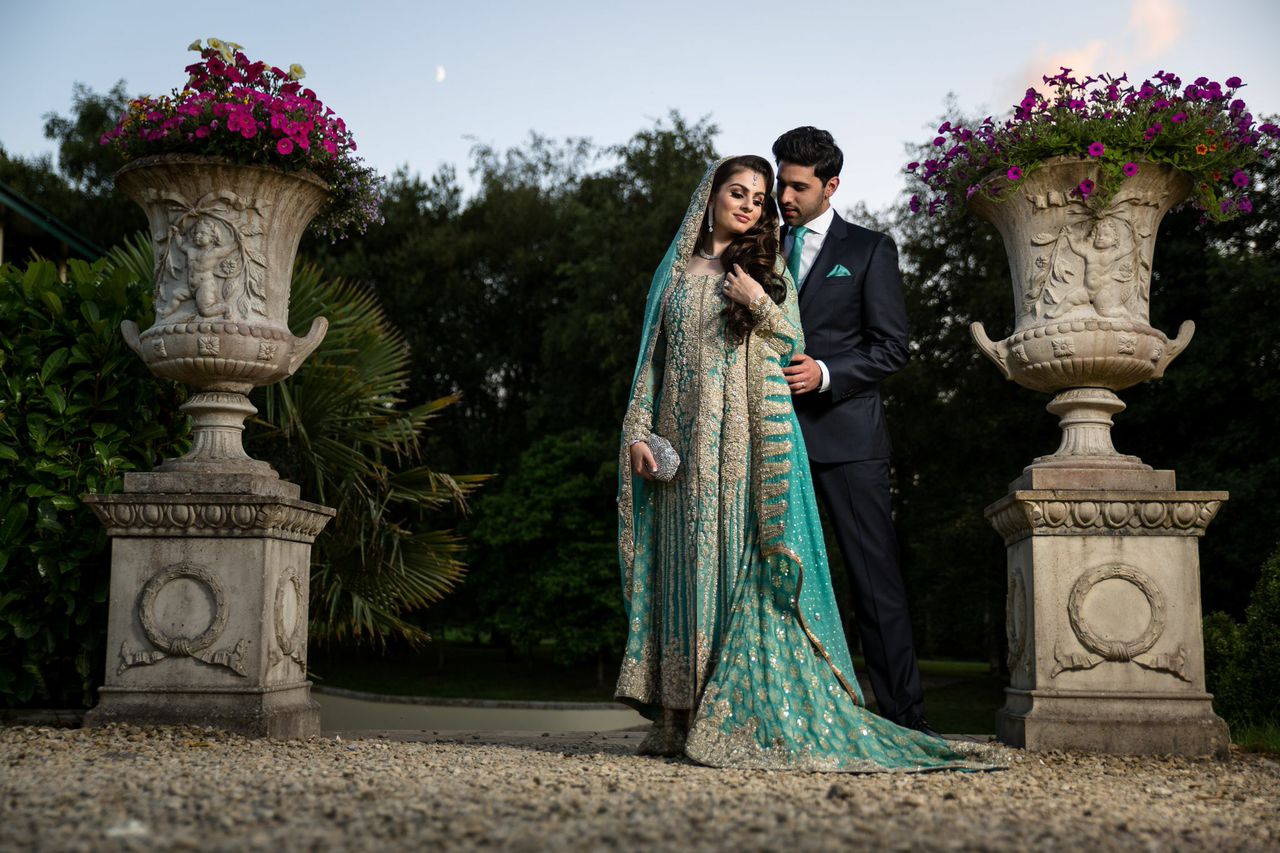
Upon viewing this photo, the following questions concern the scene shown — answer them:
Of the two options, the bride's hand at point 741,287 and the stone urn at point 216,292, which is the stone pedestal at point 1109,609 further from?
the stone urn at point 216,292

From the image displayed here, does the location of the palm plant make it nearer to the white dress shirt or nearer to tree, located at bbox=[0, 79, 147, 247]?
the white dress shirt

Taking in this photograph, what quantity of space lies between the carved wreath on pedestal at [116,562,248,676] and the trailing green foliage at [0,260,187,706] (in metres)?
0.50

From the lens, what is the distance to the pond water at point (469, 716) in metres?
13.0

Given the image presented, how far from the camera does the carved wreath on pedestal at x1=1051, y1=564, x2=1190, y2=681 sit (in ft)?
14.8

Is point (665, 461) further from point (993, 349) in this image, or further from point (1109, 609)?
point (1109, 609)

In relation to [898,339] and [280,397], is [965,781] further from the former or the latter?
[280,397]

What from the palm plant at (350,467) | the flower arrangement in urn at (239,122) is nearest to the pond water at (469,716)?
the palm plant at (350,467)

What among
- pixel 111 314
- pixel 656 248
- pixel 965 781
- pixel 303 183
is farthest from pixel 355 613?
pixel 656 248

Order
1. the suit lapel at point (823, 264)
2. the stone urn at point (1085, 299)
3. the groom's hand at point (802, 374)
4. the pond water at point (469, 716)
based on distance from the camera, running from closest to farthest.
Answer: the groom's hand at point (802, 374), the suit lapel at point (823, 264), the stone urn at point (1085, 299), the pond water at point (469, 716)

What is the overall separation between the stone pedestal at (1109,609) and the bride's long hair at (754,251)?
127 cm

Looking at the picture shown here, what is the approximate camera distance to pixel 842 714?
12.9 ft

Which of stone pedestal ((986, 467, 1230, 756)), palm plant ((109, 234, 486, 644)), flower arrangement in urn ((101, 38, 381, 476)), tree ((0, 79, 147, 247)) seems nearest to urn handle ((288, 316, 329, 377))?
flower arrangement in urn ((101, 38, 381, 476))

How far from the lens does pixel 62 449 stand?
5145 millimetres

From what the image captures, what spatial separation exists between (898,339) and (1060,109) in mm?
1197
